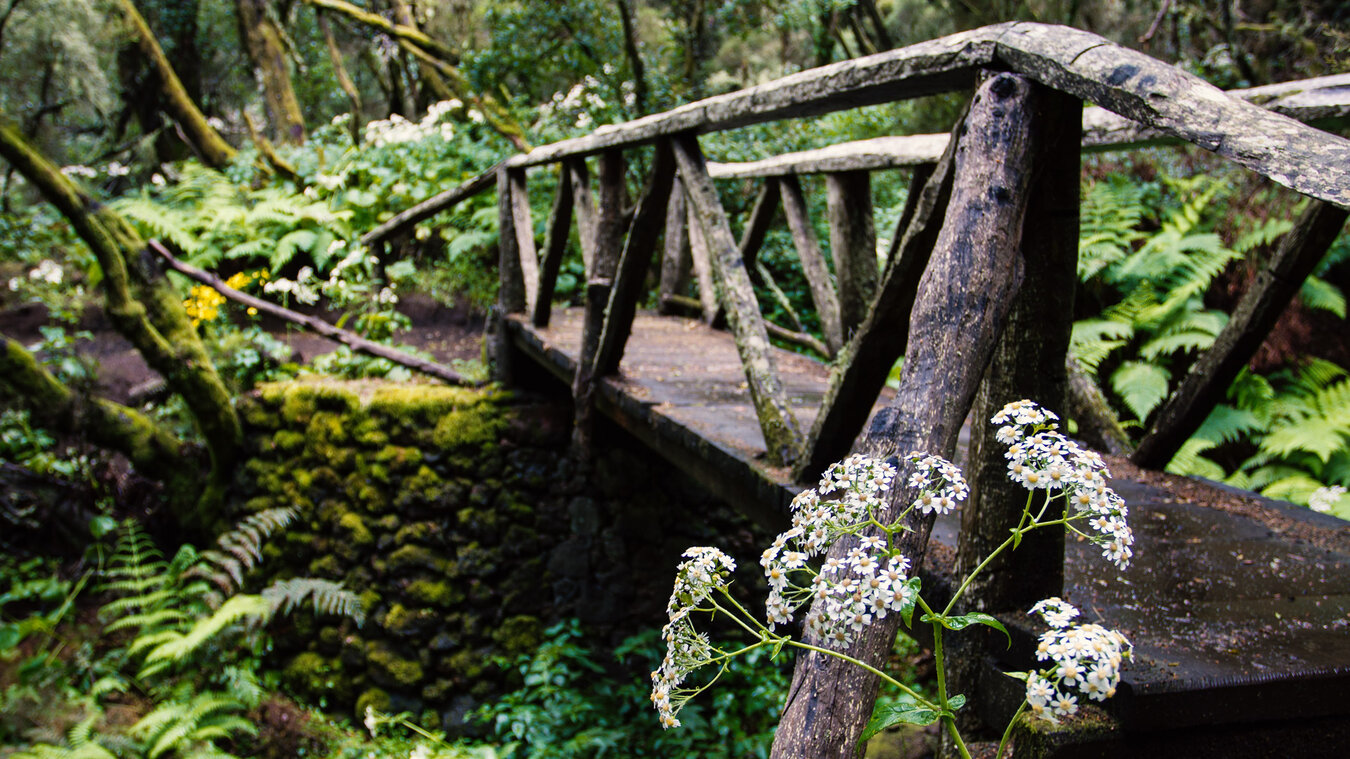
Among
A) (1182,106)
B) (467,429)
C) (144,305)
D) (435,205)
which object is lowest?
(467,429)

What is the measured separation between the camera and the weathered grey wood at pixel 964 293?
1.30 meters

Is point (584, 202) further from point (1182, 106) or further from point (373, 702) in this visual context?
point (1182, 106)

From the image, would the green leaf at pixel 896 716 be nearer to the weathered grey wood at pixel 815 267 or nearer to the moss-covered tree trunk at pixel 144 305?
the weathered grey wood at pixel 815 267

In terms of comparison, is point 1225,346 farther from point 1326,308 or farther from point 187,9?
point 187,9

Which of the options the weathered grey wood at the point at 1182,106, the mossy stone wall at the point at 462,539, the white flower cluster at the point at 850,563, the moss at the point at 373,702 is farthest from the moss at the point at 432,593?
the weathered grey wood at the point at 1182,106

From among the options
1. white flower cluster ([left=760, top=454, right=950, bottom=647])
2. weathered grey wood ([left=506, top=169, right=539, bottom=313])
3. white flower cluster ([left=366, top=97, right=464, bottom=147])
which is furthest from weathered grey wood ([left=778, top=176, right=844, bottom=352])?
white flower cluster ([left=366, top=97, right=464, bottom=147])

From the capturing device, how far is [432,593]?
4.73 m

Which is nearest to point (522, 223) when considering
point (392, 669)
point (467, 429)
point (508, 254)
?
point (508, 254)

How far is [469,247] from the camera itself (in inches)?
260

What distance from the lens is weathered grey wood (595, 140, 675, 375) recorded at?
9.53ft

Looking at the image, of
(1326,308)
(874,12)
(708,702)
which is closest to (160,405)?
(708,702)

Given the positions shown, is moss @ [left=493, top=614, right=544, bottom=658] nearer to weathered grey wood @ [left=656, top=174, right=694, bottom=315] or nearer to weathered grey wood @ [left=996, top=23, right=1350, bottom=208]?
weathered grey wood @ [left=656, top=174, right=694, bottom=315]

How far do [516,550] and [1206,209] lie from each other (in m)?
5.27

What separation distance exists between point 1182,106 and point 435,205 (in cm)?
496
